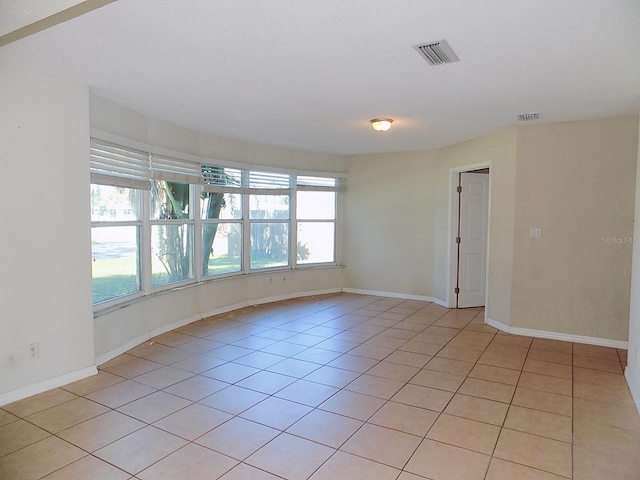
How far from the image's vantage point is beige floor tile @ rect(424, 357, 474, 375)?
146 inches

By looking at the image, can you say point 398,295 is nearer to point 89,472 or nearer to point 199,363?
point 199,363

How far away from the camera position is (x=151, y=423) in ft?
8.98

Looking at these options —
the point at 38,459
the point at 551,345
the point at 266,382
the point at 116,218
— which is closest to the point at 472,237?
the point at 551,345

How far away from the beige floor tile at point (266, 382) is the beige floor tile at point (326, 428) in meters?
0.51

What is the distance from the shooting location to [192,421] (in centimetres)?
277

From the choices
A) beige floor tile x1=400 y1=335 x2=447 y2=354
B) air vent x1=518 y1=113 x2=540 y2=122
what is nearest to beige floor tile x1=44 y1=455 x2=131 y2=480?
beige floor tile x1=400 y1=335 x2=447 y2=354

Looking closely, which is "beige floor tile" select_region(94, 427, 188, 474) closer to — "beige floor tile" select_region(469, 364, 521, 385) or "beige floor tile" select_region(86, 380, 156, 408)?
"beige floor tile" select_region(86, 380, 156, 408)

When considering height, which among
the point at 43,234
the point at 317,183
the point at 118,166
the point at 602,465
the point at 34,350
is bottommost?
the point at 602,465

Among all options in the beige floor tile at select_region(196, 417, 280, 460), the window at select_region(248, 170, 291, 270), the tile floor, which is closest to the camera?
the tile floor

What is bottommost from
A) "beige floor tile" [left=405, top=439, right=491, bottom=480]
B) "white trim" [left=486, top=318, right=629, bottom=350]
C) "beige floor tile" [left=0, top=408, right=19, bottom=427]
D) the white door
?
"beige floor tile" [left=405, top=439, right=491, bottom=480]

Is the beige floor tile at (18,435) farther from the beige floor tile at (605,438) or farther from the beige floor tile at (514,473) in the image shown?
the beige floor tile at (605,438)

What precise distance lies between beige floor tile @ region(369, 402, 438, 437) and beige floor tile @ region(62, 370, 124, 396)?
6.99 feet

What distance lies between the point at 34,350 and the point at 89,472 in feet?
4.39

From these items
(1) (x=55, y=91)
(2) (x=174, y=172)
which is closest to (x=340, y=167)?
(2) (x=174, y=172)
